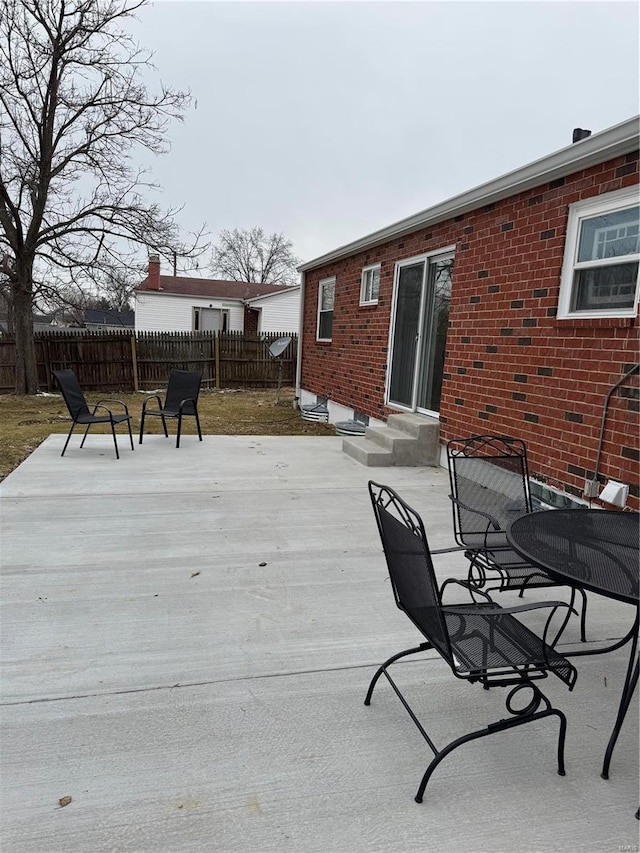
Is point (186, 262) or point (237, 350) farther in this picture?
point (237, 350)

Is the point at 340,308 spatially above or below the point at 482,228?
below

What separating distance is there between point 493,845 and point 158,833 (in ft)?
3.08

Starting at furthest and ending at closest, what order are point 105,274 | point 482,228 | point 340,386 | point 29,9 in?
point 105,274
point 29,9
point 340,386
point 482,228

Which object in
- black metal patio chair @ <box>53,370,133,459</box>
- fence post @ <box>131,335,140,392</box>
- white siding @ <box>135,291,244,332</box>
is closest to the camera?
black metal patio chair @ <box>53,370,133,459</box>

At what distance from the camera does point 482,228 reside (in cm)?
531

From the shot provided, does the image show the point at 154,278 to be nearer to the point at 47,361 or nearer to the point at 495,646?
the point at 47,361

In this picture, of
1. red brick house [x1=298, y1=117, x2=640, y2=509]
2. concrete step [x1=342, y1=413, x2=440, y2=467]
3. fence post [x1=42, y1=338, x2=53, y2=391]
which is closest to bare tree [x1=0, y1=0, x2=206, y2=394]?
fence post [x1=42, y1=338, x2=53, y2=391]

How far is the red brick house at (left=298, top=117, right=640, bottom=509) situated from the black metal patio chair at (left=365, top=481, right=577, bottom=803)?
223cm

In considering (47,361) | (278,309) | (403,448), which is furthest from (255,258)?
(403,448)

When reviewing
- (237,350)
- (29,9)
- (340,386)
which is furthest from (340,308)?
(29,9)

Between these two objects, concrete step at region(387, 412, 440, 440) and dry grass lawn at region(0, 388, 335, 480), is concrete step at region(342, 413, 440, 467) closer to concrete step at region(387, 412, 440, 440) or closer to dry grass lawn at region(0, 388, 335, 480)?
concrete step at region(387, 412, 440, 440)

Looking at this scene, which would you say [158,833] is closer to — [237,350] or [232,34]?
[232,34]

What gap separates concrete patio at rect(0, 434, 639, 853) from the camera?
1505 millimetres

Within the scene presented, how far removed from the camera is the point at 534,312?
4535 millimetres
